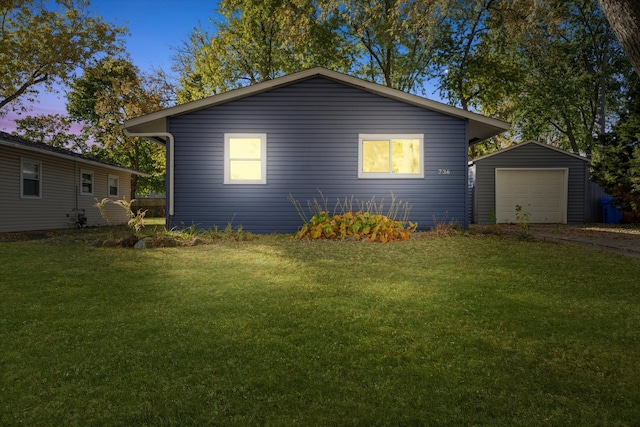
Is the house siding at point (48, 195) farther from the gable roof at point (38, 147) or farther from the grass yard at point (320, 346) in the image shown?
the grass yard at point (320, 346)

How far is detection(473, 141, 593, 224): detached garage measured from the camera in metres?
18.1

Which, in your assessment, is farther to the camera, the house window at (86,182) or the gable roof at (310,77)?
the house window at (86,182)

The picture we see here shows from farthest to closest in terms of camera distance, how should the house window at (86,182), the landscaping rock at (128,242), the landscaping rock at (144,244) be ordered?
1. the house window at (86,182)
2. the landscaping rock at (128,242)
3. the landscaping rock at (144,244)

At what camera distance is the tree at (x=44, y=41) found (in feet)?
60.8

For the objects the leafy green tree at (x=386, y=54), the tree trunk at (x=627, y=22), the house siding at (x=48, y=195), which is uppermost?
the leafy green tree at (x=386, y=54)

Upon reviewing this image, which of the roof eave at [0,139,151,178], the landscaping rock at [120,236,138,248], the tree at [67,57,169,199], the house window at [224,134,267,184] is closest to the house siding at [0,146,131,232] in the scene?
the roof eave at [0,139,151,178]

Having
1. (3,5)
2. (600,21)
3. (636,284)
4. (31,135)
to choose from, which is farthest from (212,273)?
(31,135)

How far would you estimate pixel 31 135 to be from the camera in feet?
110

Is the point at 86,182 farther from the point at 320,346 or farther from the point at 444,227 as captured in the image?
the point at 320,346

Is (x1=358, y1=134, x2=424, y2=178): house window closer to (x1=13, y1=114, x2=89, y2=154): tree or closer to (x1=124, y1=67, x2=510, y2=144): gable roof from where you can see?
(x1=124, y1=67, x2=510, y2=144): gable roof

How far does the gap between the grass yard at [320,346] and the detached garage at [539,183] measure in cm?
1277

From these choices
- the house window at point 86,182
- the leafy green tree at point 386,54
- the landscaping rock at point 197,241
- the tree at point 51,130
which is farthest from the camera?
the tree at point 51,130

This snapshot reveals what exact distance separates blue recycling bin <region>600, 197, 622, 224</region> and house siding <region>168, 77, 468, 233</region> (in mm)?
10820

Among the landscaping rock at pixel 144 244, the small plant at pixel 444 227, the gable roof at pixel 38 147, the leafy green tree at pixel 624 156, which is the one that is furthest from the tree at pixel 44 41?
the leafy green tree at pixel 624 156
